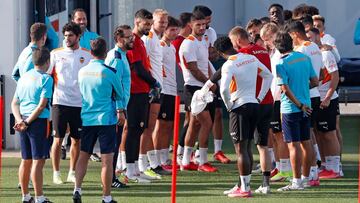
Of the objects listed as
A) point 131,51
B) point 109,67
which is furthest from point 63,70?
point 109,67

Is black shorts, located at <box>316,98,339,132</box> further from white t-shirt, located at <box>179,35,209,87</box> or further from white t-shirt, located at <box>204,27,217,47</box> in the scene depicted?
white t-shirt, located at <box>204,27,217,47</box>

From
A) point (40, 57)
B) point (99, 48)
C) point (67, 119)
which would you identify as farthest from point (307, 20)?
point (40, 57)

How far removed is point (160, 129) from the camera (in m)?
15.8

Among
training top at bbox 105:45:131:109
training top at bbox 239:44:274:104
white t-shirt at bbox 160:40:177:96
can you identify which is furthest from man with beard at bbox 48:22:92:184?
training top at bbox 239:44:274:104

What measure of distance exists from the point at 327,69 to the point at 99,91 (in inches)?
136

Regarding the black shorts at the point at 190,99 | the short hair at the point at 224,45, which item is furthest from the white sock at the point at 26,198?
the black shorts at the point at 190,99

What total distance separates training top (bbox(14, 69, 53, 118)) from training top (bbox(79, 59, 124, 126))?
15.5 inches

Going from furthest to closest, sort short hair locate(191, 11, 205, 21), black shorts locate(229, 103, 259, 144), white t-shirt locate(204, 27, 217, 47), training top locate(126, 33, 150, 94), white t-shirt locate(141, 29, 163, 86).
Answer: white t-shirt locate(204, 27, 217, 47) → short hair locate(191, 11, 205, 21) → white t-shirt locate(141, 29, 163, 86) → training top locate(126, 33, 150, 94) → black shorts locate(229, 103, 259, 144)

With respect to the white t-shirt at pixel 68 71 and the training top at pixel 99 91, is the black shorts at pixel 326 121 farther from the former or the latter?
the training top at pixel 99 91

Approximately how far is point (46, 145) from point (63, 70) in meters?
1.86

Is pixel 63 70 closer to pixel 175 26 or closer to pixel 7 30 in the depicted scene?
pixel 175 26

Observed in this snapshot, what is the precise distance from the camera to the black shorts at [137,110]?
1430cm

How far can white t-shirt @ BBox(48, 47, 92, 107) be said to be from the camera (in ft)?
46.6

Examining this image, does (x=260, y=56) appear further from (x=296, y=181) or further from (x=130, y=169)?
(x=130, y=169)
